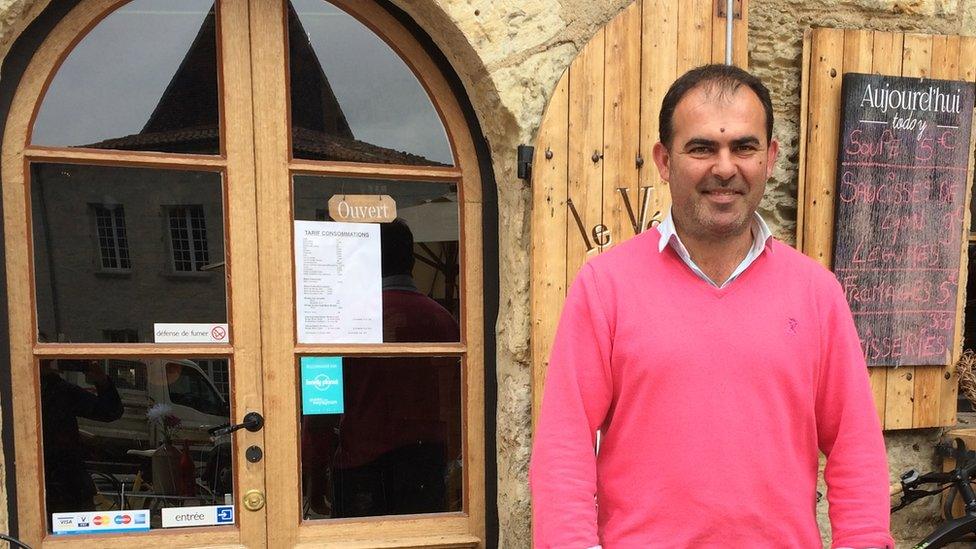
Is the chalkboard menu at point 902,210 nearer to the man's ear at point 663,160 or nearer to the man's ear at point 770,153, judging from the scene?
the man's ear at point 770,153

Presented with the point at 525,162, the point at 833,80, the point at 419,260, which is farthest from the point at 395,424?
the point at 833,80

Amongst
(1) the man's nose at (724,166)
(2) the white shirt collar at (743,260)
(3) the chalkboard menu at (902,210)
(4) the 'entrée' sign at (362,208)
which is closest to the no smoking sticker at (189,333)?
(4) the 'entrée' sign at (362,208)

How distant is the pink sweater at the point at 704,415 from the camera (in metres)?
1.23

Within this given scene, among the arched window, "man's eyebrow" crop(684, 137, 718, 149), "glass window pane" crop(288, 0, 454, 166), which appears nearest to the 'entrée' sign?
the arched window

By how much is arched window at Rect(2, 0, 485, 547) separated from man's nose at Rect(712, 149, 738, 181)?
1394 mm

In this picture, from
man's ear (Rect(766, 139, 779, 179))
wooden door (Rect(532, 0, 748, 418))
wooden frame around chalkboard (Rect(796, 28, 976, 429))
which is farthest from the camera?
wooden frame around chalkboard (Rect(796, 28, 976, 429))

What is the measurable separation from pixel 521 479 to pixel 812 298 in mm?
1459

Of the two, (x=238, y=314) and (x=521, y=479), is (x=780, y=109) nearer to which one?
(x=521, y=479)

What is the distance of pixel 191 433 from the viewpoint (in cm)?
243

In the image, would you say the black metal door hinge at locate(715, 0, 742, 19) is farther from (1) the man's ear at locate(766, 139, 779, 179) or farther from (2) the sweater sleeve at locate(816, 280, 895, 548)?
(2) the sweater sleeve at locate(816, 280, 895, 548)

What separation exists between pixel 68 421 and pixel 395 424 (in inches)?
46.8

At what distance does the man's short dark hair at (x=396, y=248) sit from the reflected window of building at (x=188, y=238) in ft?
2.16

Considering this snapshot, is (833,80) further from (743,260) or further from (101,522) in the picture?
(101,522)

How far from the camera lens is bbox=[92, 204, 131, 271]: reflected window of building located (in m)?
2.30
